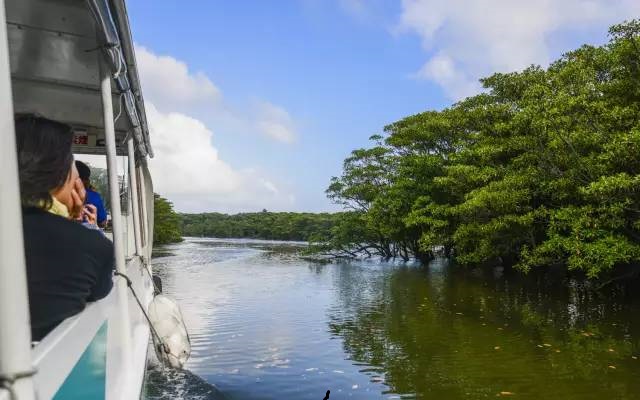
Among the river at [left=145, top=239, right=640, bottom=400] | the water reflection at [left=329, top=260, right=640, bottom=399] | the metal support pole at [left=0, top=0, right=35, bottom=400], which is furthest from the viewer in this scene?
the water reflection at [left=329, top=260, right=640, bottom=399]

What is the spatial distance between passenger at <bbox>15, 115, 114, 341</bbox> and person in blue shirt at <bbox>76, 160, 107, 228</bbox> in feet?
9.07

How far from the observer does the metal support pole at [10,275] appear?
44.1 inches

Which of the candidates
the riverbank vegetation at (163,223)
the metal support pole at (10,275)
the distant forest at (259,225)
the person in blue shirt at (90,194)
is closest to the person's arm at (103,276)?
the metal support pole at (10,275)

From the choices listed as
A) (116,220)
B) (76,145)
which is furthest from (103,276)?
(76,145)

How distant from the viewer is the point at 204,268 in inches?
1025

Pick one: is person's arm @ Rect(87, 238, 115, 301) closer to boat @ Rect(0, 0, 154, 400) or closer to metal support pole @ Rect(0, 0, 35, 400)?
boat @ Rect(0, 0, 154, 400)

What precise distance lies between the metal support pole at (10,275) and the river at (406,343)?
5.35 meters

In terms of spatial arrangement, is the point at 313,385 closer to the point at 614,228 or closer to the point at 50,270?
the point at 50,270

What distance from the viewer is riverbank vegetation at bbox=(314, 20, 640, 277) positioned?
514 inches

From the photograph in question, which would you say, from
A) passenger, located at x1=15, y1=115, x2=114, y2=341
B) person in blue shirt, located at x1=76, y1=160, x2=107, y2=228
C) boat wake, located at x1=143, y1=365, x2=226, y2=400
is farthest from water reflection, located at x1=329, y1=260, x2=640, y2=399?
passenger, located at x1=15, y1=115, x2=114, y2=341

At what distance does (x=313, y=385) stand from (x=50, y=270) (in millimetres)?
5879

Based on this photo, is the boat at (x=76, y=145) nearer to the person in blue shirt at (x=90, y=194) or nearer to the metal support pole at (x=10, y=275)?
the metal support pole at (x=10, y=275)

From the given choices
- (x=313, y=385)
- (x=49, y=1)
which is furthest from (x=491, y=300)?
(x=49, y=1)

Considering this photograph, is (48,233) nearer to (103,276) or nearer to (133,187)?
(103,276)
